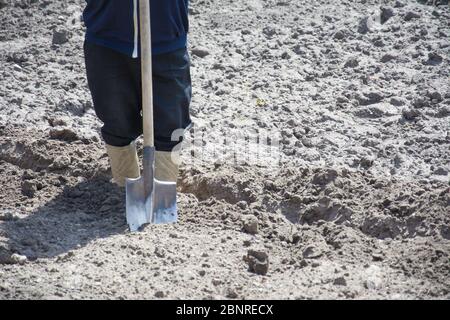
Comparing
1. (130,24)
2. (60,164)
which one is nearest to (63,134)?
(60,164)

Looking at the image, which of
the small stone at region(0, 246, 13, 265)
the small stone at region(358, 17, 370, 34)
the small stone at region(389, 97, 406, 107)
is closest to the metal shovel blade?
the small stone at region(0, 246, 13, 265)

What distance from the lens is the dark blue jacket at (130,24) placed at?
434cm

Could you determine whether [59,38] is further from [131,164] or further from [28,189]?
[131,164]

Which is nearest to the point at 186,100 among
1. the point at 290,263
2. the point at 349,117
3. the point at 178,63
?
the point at 178,63

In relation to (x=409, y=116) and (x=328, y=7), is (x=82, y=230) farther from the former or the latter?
(x=328, y=7)

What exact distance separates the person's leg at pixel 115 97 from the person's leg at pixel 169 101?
0.14m

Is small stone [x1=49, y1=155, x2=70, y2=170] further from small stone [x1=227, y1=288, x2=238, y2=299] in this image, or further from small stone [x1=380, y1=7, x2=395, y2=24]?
small stone [x1=380, y1=7, x2=395, y2=24]

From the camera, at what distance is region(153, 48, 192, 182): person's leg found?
14.8 feet

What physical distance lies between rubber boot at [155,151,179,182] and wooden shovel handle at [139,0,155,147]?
269 mm

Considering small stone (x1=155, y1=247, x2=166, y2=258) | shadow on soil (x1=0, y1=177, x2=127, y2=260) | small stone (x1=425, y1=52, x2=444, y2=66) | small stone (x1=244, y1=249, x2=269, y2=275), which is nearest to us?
small stone (x1=244, y1=249, x2=269, y2=275)

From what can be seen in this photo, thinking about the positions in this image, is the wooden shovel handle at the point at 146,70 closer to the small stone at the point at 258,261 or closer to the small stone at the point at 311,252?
the small stone at the point at 258,261

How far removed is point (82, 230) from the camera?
4613 millimetres

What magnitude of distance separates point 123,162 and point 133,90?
0.47m

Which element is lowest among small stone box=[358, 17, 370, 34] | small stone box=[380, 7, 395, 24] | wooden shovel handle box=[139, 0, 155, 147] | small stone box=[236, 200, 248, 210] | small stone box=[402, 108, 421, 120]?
small stone box=[236, 200, 248, 210]
